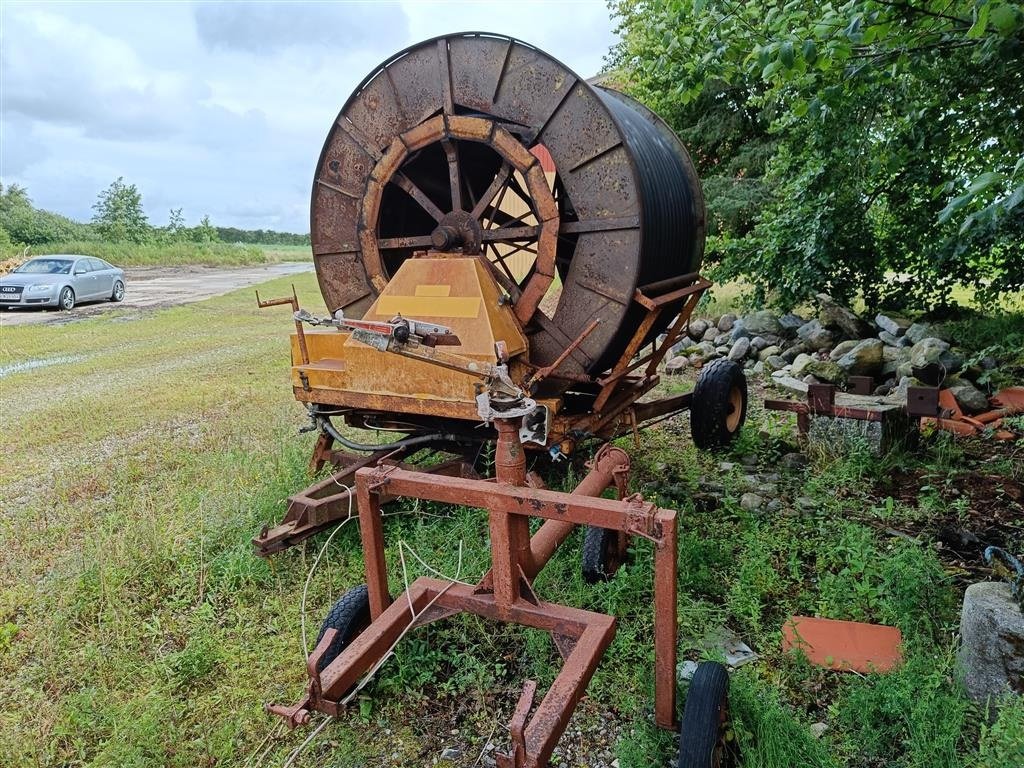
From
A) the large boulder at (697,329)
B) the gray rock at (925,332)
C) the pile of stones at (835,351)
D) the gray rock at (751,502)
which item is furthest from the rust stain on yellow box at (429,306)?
the large boulder at (697,329)

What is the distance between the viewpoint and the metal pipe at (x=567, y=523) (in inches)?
114

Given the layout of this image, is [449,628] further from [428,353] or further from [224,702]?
[428,353]

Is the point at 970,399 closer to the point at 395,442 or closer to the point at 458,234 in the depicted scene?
the point at 458,234

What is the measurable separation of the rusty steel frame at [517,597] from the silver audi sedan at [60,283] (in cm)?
1761

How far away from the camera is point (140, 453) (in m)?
6.18

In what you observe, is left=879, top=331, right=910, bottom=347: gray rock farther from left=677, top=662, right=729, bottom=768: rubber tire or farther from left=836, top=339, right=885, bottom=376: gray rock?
left=677, top=662, right=729, bottom=768: rubber tire

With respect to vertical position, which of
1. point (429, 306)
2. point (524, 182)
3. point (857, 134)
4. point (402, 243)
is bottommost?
point (429, 306)

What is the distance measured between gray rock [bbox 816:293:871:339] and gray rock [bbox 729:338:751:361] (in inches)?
38.0

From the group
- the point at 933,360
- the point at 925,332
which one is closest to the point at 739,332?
the point at 925,332

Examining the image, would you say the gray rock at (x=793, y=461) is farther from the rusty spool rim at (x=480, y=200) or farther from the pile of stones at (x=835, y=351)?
the rusty spool rim at (x=480, y=200)

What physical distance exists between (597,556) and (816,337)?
6436 millimetres

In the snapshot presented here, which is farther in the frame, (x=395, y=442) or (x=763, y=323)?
(x=763, y=323)

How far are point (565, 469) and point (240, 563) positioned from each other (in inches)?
94.3

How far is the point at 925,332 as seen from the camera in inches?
311
